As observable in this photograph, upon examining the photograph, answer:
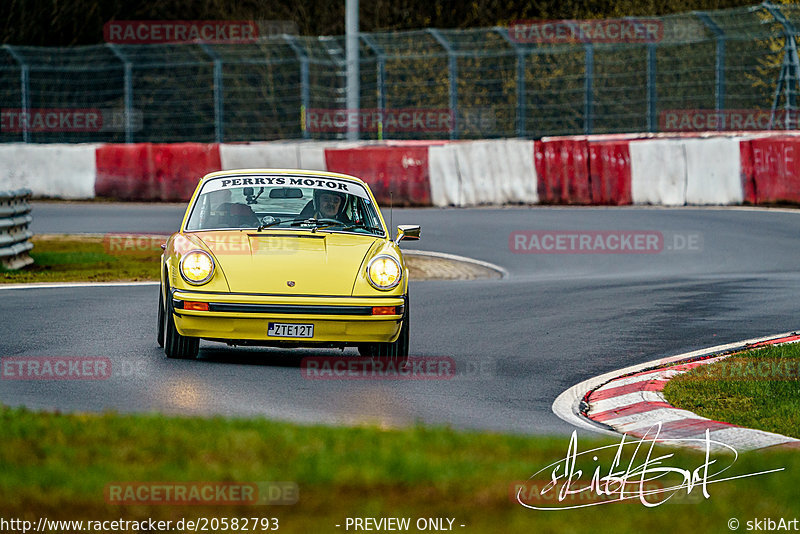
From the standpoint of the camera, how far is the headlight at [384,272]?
9.51 meters

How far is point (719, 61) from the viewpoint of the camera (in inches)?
988

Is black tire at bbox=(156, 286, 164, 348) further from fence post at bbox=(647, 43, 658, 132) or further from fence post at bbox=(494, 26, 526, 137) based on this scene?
fence post at bbox=(494, 26, 526, 137)

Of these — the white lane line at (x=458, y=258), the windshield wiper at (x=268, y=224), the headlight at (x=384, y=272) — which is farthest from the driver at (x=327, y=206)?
the white lane line at (x=458, y=258)

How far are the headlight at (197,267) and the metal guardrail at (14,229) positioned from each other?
24.4 ft

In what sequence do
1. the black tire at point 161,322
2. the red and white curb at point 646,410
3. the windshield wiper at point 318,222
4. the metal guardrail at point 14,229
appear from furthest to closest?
the metal guardrail at point 14,229, the windshield wiper at point 318,222, the black tire at point 161,322, the red and white curb at point 646,410

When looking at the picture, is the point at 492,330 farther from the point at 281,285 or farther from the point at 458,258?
the point at 458,258

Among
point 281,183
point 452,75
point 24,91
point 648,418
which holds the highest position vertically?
point 452,75

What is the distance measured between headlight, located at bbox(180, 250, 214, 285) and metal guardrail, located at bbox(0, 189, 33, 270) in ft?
24.4

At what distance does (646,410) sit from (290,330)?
2421mm

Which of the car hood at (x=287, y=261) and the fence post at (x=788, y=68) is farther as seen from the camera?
the fence post at (x=788, y=68)

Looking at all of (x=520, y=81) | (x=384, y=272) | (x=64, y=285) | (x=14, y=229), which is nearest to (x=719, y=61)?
(x=520, y=81)

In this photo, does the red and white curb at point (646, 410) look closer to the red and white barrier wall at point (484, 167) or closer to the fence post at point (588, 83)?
the red and white barrier wall at point (484, 167)

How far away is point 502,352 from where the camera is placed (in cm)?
1072

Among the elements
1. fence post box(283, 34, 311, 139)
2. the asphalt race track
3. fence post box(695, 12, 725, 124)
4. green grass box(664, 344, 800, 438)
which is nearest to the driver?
the asphalt race track
